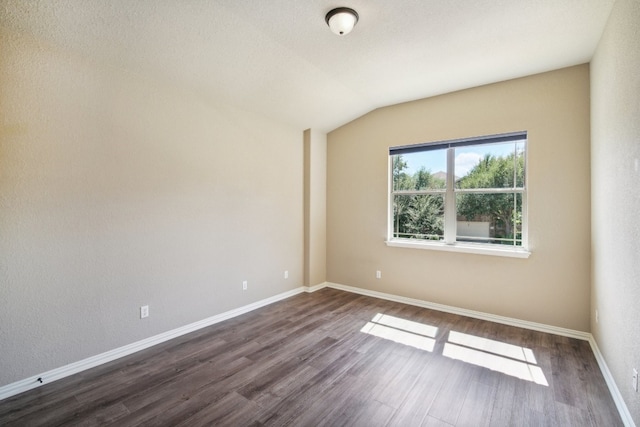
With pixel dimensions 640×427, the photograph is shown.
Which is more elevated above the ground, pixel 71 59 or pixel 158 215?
pixel 71 59

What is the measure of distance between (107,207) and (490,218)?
167 inches

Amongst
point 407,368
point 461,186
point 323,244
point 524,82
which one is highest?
point 524,82

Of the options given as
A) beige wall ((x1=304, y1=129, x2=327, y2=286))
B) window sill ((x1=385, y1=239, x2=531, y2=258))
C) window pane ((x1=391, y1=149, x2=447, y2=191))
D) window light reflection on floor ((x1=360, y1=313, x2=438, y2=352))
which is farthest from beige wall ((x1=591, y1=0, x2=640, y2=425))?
beige wall ((x1=304, y1=129, x2=327, y2=286))

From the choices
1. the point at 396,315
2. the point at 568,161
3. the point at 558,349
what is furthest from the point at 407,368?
the point at 568,161

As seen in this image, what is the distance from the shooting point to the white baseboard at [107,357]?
86.3 inches

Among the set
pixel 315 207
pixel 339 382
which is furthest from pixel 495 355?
pixel 315 207

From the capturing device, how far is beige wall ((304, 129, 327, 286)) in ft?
15.6

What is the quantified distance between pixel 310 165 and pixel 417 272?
231cm

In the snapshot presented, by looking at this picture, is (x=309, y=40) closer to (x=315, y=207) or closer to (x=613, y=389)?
(x=315, y=207)

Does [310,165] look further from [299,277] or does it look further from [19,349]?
[19,349]

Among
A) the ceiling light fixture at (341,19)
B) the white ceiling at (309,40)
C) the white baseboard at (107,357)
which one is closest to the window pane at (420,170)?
the white ceiling at (309,40)

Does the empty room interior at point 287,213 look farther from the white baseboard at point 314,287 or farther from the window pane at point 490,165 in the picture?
the white baseboard at point 314,287

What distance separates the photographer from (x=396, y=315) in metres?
3.77

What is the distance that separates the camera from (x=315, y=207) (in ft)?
16.0
